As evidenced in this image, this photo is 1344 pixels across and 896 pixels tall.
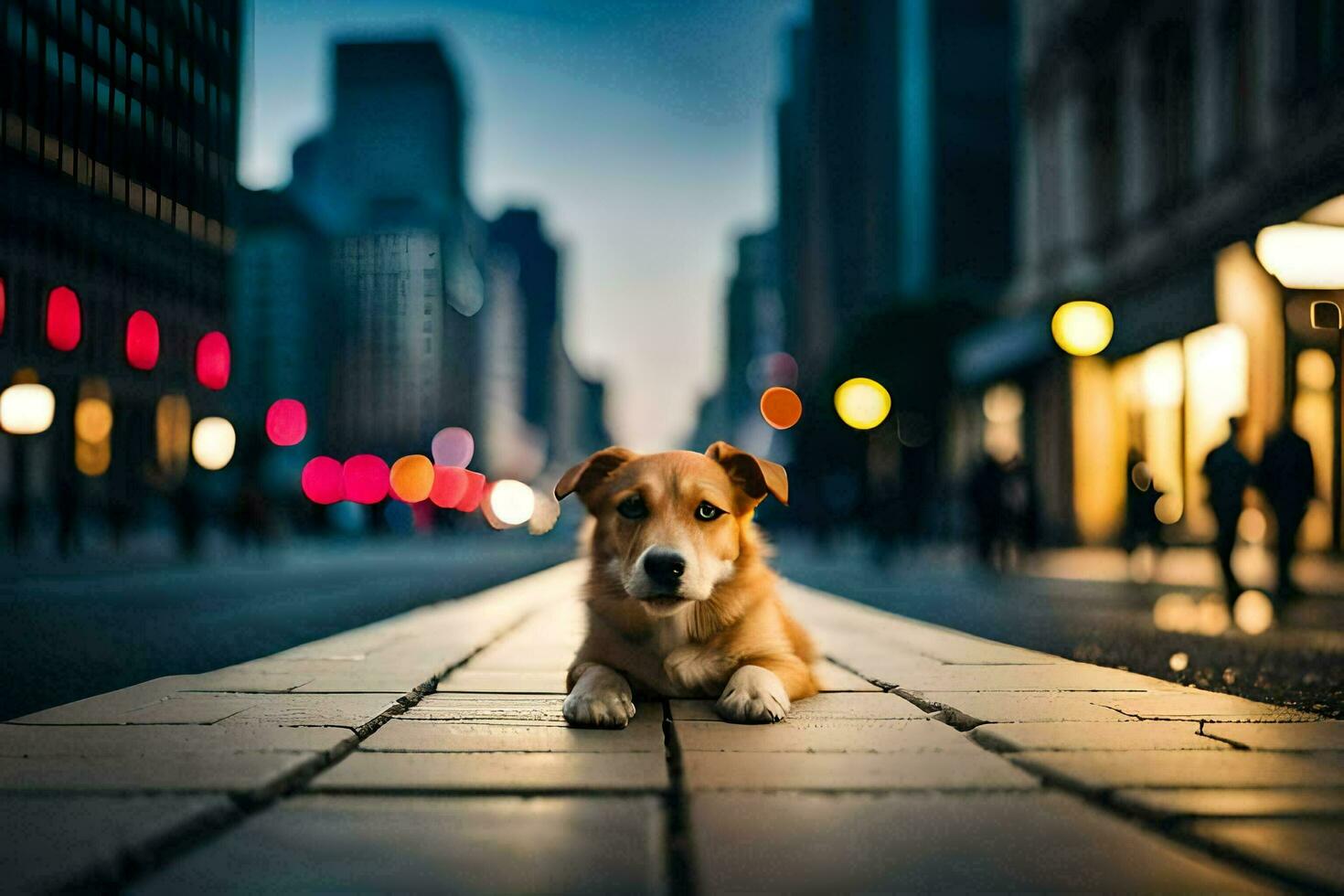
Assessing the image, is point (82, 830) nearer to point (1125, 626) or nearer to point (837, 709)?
point (837, 709)

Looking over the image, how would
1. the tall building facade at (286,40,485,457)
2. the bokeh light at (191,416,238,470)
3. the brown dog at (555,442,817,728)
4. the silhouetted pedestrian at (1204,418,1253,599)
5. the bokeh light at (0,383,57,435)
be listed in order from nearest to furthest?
the brown dog at (555,442,817,728) < the silhouetted pedestrian at (1204,418,1253,599) < the bokeh light at (0,383,57,435) < the bokeh light at (191,416,238,470) < the tall building facade at (286,40,485,457)

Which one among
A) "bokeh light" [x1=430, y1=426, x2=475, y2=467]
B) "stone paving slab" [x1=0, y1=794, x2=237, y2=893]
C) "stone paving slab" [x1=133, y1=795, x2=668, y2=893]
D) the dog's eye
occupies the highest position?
"bokeh light" [x1=430, y1=426, x2=475, y2=467]

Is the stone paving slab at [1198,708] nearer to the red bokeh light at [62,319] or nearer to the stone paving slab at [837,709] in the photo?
the stone paving slab at [837,709]

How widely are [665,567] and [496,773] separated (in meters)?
1.13

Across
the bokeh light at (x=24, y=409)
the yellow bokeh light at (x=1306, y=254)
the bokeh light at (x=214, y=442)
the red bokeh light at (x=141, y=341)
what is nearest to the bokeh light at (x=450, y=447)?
the bokeh light at (x=214, y=442)

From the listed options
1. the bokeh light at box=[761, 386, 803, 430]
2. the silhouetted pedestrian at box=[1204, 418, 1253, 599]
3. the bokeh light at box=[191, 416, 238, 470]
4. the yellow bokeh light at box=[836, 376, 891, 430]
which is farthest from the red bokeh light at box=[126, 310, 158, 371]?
the silhouetted pedestrian at box=[1204, 418, 1253, 599]

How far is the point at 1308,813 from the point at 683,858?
5.02 feet

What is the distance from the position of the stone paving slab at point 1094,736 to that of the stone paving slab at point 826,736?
10 cm

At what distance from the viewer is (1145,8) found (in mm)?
25125

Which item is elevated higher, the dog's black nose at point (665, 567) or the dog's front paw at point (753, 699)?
the dog's black nose at point (665, 567)

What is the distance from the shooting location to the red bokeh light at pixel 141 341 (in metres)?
24.6

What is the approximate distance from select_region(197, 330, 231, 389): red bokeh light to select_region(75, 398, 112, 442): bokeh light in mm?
21691

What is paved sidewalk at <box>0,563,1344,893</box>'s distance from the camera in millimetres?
2441

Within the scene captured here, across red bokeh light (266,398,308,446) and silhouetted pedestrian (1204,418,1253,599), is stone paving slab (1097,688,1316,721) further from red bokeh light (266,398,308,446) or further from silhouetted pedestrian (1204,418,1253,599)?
red bokeh light (266,398,308,446)
